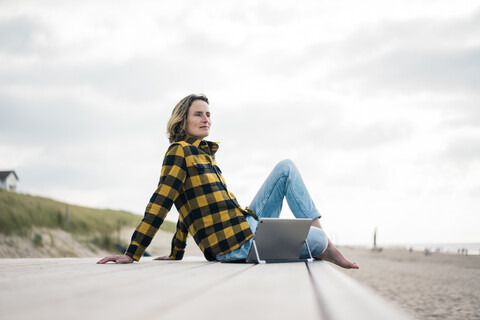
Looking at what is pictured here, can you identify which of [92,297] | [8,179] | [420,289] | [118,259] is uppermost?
[8,179]

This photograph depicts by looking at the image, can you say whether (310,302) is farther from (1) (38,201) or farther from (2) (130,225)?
(2) (130,225)

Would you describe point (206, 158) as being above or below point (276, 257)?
above

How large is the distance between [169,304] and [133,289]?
28cm

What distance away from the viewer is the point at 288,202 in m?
2.90

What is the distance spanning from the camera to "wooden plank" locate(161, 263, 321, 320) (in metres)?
→ 0.77

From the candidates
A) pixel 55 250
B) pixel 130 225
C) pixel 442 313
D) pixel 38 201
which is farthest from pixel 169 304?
pixel 130 225

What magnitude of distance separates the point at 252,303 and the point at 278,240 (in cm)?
155

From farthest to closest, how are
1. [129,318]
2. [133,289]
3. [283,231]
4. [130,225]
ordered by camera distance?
[130,225] < [283,231] < [133,289] < [129,318]

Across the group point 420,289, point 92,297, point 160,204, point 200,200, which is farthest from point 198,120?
point 420,289

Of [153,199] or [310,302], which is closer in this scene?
[310,302]

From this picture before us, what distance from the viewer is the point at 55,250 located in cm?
1230

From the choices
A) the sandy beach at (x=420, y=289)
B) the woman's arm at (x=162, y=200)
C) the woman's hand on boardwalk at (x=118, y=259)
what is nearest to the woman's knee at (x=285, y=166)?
the woman's arm at (x=162, y=200)

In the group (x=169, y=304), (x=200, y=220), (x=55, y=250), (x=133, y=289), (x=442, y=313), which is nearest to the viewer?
(x=169, y=304)

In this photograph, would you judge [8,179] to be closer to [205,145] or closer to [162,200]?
[205,145]
